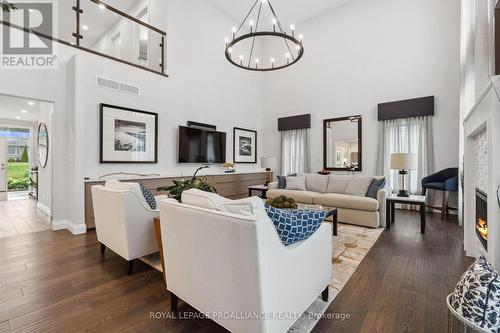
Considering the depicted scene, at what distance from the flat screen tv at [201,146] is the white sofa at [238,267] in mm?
3868

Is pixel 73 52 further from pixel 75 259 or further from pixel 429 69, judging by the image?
pixel 429 69

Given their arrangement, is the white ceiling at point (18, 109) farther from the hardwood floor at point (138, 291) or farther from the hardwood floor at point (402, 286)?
the hardwood floor at point (402, 286)

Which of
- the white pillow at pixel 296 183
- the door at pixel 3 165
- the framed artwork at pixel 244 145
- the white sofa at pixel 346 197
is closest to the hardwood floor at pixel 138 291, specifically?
the white sofa at pixel 346 197

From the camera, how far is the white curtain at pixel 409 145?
482 cm

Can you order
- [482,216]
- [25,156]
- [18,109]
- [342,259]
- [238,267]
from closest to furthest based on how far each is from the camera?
[238,267] → [482,216] → [342,259] → [18,109] → [25,156]

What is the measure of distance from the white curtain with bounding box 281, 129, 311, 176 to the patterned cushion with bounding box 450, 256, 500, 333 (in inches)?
213

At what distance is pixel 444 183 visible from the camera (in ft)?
13.9

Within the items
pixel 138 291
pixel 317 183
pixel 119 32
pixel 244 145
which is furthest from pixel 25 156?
pixel 317 183

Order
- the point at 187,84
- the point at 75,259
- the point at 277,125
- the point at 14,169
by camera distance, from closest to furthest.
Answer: the point at 75,259
the point at 187,84
the point at 277,125
the point at 14,169

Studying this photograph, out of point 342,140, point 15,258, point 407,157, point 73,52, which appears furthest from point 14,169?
point 407,157

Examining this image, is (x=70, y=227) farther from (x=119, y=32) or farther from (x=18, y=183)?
(x=18, y=183)

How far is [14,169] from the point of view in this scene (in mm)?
7645

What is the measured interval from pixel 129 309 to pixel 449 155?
19.7ft

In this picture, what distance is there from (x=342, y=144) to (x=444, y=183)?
230cm
